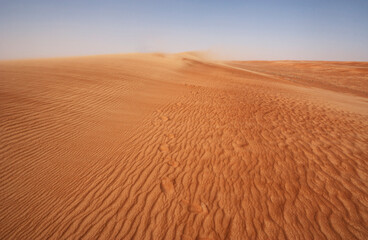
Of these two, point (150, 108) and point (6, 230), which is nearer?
point (6, 230)

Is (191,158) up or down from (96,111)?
down

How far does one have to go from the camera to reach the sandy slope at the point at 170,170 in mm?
2746

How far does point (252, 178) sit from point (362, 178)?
2.50 metres

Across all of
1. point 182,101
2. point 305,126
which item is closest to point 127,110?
point 182,101

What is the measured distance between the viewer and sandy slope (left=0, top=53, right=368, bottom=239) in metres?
2.75

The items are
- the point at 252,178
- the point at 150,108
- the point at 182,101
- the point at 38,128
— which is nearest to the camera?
the point at 252,178

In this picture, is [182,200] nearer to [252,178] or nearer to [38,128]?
[252,178]

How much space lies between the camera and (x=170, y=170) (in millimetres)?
3938

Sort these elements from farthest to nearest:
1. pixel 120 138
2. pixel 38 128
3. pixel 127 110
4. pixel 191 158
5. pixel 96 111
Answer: pixel 127 110, pixel 96 111, pixel 120 138, pixel 38 128, pixel 191 158

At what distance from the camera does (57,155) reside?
3.98 m

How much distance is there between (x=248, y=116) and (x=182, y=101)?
3157mm

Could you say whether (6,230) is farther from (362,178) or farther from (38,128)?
(362,178)

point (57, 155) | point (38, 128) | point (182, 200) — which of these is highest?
point (38, 128)

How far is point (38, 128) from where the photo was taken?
4664 millimetres
